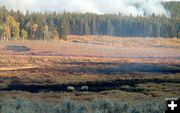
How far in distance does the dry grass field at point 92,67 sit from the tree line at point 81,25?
0.22 m

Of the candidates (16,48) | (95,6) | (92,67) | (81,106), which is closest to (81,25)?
(95,6)

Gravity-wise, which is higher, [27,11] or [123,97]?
[27,11]

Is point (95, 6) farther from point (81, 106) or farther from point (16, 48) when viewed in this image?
point (81, 106)

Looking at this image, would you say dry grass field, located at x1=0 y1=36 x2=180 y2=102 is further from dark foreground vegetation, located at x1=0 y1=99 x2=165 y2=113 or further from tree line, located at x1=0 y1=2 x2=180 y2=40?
dark foreground vegetation, located at x1=0 y1=99 x2=165 y2=113

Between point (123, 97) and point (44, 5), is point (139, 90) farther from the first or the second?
point (44, 5)

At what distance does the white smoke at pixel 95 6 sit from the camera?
14.9 meters

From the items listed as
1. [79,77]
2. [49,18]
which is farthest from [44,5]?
[79,77]

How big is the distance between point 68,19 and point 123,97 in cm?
323

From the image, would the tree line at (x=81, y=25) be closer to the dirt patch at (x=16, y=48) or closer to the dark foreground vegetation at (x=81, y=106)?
the dirt patch at (x=16, y=48)

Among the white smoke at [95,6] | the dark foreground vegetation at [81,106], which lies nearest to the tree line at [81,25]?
the white smoke at [95,6]

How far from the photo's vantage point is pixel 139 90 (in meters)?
13.9

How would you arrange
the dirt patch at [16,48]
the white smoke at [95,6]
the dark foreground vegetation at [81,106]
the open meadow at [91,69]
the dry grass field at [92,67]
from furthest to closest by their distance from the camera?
the white smoke at [95,6] → the dirt patch at [16,48] → the dry grass field at [92,67] → the open meadow at [91,69] → the dark foreground vegetation at [81,106]

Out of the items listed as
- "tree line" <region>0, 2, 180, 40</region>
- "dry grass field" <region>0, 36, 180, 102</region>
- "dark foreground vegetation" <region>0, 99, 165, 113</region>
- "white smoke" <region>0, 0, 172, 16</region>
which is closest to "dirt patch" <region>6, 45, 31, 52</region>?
"dry grass field" <region>0, 36, 180, 102</region>

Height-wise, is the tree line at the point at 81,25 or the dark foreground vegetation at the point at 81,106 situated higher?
the tree line at the point at 81,25
